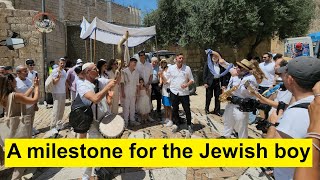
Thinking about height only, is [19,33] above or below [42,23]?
below

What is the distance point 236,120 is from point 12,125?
3.52 meters

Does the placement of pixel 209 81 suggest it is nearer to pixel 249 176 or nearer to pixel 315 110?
pixel 249 176

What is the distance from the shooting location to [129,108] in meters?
7.04

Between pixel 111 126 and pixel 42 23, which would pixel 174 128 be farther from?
pixel 42 23

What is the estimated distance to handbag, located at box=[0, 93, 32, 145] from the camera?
3.57 meters

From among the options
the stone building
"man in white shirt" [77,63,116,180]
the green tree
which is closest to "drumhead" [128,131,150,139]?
"man in white shirt" [77,63,116,180]

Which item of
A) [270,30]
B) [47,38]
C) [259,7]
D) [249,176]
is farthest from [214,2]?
[249,176]

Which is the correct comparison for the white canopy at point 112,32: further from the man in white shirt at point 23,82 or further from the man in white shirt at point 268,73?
the man in white shirt at point 268,73

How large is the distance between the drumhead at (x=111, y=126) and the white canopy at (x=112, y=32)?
14.6 ft

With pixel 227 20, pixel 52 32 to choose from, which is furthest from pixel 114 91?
pixel 227 20

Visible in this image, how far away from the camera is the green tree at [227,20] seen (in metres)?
14.8

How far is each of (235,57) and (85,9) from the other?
14276 mm

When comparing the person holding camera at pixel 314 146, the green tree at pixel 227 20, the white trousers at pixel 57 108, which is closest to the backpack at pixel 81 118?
the person holding camera at pixel 314 146

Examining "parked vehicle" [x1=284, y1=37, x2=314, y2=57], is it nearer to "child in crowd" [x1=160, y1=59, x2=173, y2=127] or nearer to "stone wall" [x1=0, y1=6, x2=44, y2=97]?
"child in crowd" [x1=160, y1=59, x2=173, y2=127]
